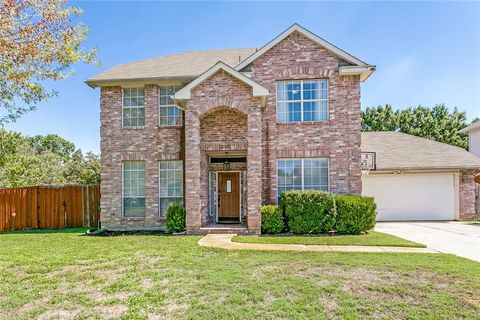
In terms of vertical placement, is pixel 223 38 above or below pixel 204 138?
above

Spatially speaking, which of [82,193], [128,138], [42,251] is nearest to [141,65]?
[128,138]

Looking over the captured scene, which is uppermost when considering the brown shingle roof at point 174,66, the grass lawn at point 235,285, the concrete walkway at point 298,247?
the brown shingle roof at point 174,66

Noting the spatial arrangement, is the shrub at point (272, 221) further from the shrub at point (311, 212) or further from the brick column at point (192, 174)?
the brick column at point (192, 174)

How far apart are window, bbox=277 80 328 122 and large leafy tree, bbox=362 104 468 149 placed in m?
26.6

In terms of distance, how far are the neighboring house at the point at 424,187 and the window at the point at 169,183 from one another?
10125 millimetres

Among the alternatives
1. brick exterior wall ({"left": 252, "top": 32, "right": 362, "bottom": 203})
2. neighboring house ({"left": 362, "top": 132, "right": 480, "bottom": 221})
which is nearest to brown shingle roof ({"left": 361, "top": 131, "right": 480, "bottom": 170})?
neighboring house ({"left": 362, "top": 132, "right": 480, "bottom": 221})

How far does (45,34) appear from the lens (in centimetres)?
729

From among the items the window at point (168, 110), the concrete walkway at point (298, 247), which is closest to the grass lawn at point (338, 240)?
the concrete walkway at point (298, 247)

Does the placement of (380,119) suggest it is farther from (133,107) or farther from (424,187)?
(133,107)

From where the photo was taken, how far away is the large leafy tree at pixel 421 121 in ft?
109

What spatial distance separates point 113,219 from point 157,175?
9.04 feet

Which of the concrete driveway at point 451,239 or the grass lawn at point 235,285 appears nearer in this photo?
the grass lawn at point 235,285

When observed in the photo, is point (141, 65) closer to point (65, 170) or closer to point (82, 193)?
point (82, 193)

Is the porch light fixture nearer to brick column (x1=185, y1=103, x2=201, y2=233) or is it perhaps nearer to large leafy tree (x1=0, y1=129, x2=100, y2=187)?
brick column (x1=185, y1=103, x2=201, y2=233)
